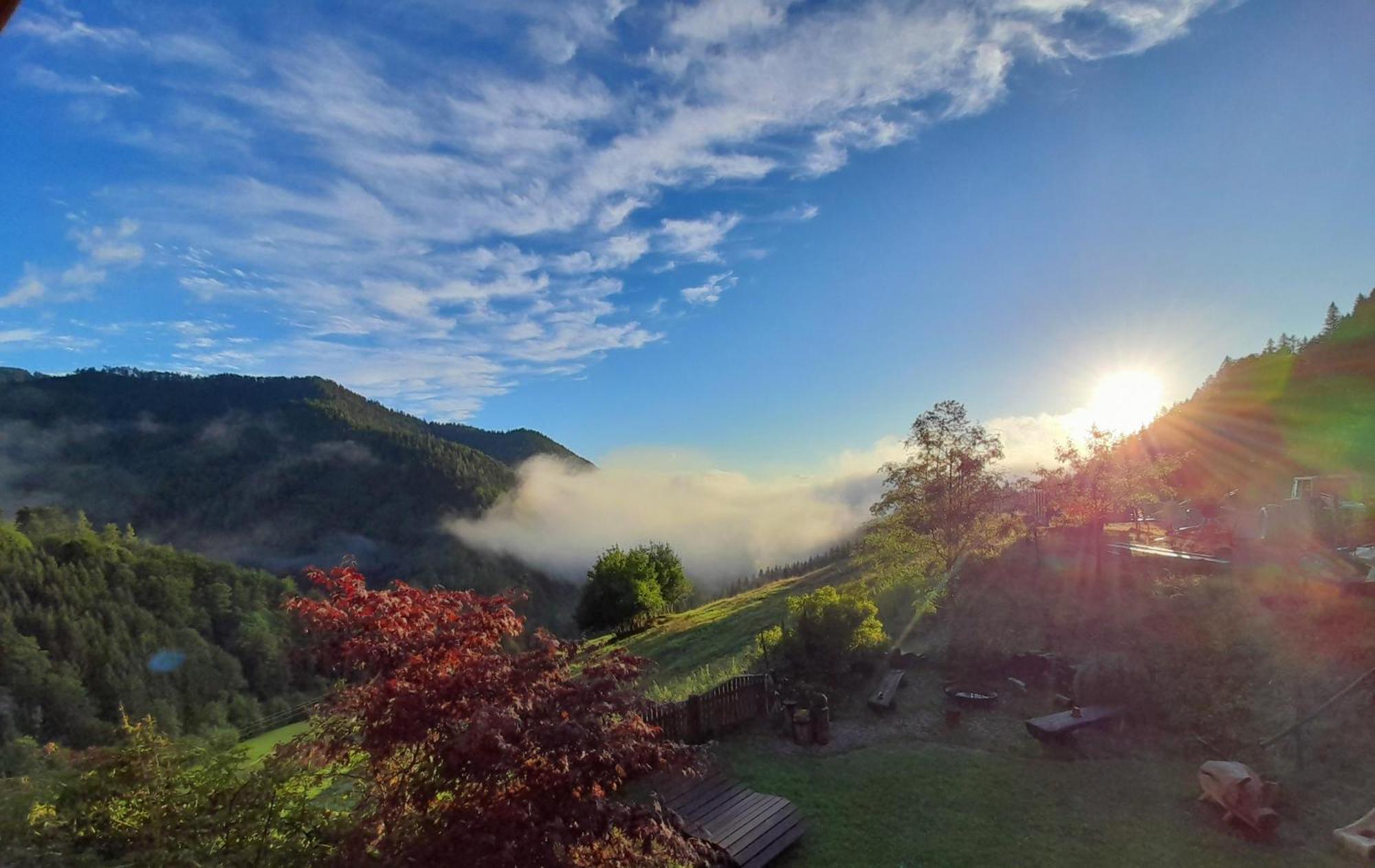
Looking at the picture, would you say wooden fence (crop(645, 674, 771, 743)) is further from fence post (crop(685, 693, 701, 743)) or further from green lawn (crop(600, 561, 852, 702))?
green lawn (crop(600, 561, 852, 702))

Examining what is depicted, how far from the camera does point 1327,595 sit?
522 inches

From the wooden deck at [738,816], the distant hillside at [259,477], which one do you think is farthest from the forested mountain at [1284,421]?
the distant hillside at [259,477]

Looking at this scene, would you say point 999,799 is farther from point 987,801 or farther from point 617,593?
point 617,593

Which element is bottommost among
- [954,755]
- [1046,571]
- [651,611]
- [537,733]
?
[651,611]

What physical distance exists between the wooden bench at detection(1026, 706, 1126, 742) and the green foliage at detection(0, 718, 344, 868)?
12.9m

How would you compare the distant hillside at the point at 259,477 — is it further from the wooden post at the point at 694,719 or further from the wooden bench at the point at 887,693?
the wooden post at the point at 694,719

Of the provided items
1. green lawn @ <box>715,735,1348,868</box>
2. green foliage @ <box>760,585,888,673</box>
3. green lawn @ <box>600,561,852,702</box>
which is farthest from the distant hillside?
green lawn @ <box>715,735,1348,868</box>

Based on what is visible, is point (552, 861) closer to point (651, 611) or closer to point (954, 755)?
point (954, 755)

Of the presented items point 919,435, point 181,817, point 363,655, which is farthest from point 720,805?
point 919,435

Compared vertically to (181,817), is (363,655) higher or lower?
higher

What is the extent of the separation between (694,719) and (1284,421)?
3773 inches

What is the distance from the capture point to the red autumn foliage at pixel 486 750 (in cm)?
447

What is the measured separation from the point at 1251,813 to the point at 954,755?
4.57 m

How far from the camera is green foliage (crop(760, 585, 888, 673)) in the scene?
51.0 ft
